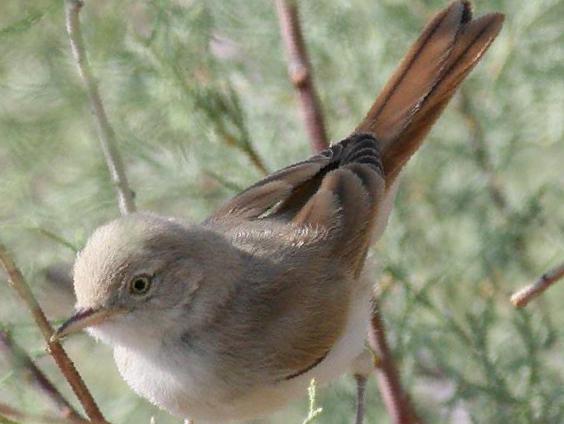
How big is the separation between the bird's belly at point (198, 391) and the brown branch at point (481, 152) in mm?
1703

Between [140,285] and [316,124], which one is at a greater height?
[316,124]

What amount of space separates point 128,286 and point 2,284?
3.91ft

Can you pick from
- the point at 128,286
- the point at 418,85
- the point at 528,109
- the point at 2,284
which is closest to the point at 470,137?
the point at 528,109

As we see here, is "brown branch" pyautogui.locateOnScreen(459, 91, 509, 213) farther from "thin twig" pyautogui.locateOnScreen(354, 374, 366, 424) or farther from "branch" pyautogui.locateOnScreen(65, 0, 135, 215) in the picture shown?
"branch" pyautogui.locateOnScreen(65, 0, 135, 215)

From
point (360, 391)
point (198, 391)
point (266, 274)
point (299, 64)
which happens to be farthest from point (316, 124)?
point (198, 391)

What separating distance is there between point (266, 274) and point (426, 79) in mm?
912

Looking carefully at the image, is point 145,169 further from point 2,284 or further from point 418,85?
point 418,85

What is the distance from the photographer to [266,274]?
3398mm

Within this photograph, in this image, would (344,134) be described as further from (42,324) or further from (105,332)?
(42,324)

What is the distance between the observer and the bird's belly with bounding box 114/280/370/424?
3.14 meters

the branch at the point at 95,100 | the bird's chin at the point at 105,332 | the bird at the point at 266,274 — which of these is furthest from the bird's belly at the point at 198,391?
the branch at the point at 95,100

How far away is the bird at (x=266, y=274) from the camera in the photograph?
305cm

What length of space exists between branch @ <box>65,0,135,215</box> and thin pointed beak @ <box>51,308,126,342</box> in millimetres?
393

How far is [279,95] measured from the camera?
16.0 feet
